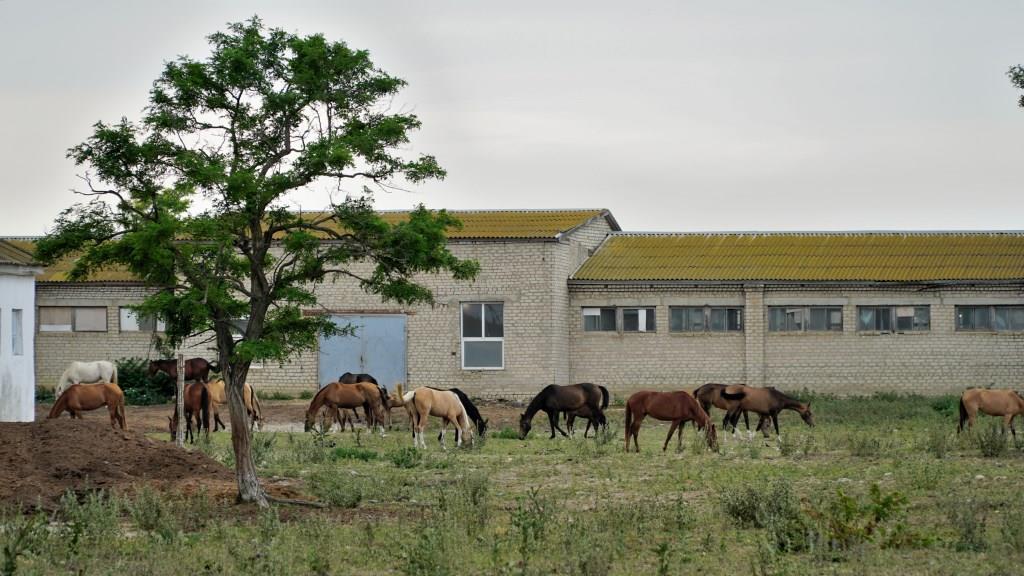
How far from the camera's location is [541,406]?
30.3 meters

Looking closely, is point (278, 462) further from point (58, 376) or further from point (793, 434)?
point (58, 376)

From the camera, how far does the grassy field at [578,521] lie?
13180 mm

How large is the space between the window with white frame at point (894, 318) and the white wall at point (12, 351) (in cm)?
2526

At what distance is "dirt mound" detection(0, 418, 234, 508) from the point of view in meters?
18.5

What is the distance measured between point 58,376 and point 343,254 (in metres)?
28.8

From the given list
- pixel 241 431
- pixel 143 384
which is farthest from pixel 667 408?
pixel 143 384

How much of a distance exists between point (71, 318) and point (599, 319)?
51.8 ft

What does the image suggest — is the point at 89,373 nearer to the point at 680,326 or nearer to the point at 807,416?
the point at 680,326

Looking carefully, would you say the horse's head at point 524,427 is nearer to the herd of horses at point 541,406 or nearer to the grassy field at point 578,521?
the herd of horses at point 541,406

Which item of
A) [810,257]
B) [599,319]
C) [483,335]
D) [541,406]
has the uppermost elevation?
[810,257]

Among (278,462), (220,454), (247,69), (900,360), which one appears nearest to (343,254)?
(247,69)

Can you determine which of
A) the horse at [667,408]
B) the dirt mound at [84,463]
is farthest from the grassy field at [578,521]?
the horse at [667,408]

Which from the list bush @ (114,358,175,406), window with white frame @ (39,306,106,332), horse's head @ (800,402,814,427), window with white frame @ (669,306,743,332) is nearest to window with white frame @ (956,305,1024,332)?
window with white frame @ (669,306,743,332)

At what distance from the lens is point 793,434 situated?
2856 cm
